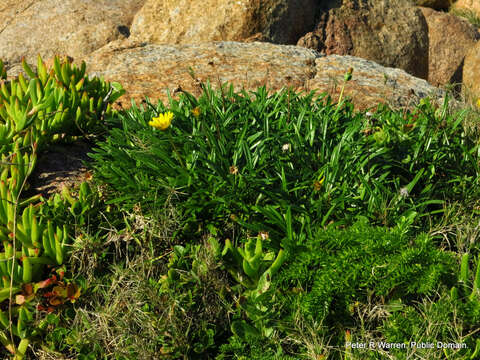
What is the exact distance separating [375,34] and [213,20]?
2.57 m

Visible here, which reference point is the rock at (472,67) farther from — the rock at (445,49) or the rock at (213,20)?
Result: the rock at (213,20)

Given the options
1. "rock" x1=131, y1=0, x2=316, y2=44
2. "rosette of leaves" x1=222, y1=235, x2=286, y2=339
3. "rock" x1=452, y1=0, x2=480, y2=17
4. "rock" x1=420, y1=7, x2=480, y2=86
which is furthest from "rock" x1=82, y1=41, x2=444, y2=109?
"rock" x1=452, y1=0, x2=480, y2=17

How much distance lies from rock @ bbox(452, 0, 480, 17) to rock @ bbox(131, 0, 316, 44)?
27.7 ft

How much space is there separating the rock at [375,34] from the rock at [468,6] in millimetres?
6269

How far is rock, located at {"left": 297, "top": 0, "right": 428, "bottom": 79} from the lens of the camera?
6742mm

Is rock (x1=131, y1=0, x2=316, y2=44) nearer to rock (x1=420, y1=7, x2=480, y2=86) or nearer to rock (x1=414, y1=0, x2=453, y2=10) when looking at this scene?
rock (x1=420, y1=7, x2=480, y2=86)

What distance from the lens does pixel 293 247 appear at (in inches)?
99.2

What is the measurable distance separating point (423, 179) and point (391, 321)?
130 centimetres

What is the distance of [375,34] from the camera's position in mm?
7004

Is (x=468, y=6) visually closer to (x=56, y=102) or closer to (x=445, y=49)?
(x=445, y=49)

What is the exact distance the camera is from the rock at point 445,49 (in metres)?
8.48

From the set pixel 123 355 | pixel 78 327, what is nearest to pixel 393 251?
pixel 123 355

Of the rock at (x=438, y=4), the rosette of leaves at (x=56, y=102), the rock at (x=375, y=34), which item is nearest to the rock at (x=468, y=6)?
the rock at (x=438, y=4)

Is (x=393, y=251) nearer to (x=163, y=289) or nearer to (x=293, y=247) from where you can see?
(x=293, y=247)
